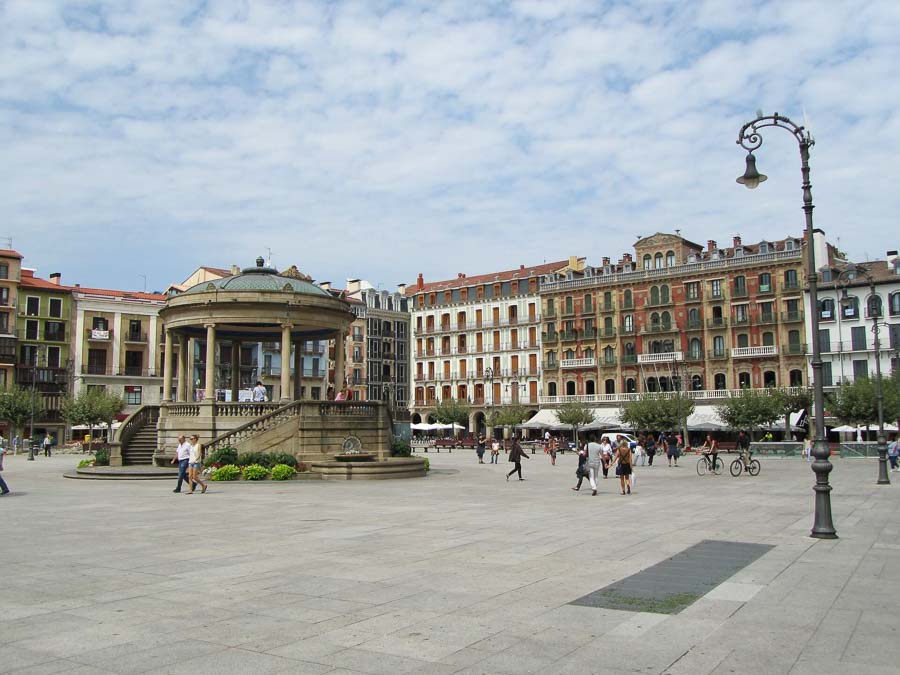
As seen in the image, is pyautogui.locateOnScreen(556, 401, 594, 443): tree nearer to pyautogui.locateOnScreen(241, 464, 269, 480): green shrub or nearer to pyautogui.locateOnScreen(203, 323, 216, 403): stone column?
pyautogui.locateOnScreen(203, 323, 216, 403): stone column

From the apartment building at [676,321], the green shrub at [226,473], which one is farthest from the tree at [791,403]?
the green shrub at [226,473]

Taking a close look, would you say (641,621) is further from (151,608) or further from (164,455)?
(164,455)

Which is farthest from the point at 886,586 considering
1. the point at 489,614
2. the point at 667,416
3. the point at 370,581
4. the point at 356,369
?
the point at 356,369

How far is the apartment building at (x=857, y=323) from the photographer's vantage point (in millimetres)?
65875

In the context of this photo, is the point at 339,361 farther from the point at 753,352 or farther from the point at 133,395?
the point at 133,395

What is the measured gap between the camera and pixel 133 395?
78.8 m

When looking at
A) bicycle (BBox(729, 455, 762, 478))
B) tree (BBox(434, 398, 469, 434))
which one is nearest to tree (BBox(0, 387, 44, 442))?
tree (BBox(434, 398, 469, 434))

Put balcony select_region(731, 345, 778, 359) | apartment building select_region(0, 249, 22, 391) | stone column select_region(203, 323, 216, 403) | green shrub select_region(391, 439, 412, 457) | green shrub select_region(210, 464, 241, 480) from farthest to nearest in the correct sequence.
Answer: apartment building select_region(0, 249, 22, 391)
balcony select_region(731, 345, 778, 359)
green shrub select_region(391, 439, 412, 457)
stone column select_region(203, 323, 216, 403)
green shrub select_region(210, 464, 241, 480)

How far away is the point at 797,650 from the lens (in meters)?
6.75

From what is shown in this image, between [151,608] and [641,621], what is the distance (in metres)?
4.96

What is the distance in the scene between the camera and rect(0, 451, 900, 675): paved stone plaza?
6.55 m

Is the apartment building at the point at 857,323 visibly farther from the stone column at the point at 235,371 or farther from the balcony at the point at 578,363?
the stone column at the point at 235,371

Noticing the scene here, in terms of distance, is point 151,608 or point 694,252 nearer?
point 151,608

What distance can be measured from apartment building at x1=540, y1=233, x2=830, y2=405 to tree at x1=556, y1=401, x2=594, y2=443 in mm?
4753
